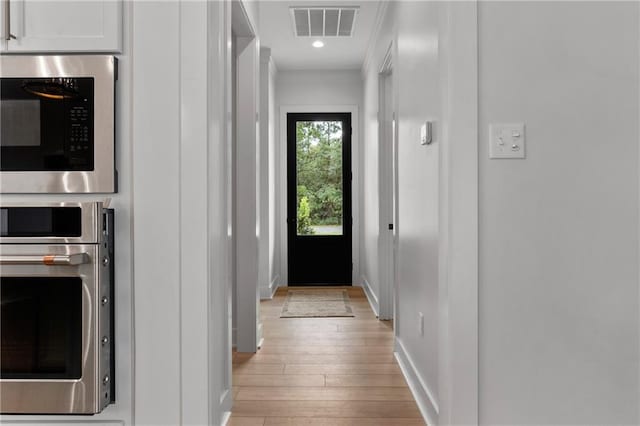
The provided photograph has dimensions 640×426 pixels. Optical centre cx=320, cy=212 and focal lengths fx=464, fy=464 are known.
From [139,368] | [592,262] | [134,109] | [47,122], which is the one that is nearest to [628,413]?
[592,262]

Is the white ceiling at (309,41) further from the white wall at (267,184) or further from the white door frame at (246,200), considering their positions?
the white door frame at (246,200)

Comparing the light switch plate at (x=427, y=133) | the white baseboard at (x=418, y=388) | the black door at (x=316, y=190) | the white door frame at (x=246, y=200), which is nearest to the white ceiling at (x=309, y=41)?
the black door at (x=316, y=190)

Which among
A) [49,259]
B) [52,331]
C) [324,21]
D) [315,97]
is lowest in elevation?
[52,331]

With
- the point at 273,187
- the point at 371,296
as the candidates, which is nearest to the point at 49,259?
the point at 371,296

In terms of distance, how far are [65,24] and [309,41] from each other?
3250 millimetres

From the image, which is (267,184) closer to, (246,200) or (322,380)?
(246,200)

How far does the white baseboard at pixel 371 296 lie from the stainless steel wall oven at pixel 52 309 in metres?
2.86

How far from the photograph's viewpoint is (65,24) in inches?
65.9

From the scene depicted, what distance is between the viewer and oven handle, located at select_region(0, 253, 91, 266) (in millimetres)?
1539

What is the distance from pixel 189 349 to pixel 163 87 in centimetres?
95

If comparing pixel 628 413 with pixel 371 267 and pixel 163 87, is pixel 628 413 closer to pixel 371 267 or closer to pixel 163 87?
pixel 163 87

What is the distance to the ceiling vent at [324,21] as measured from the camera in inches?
150

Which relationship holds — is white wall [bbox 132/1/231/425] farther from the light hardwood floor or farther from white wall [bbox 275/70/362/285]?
white wall [bbox 275/70/362/285]

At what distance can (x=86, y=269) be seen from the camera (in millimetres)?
1583
